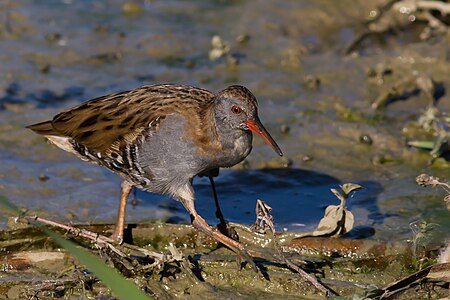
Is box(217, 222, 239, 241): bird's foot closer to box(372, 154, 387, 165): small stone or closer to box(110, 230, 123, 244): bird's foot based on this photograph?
box(110, 230, 123, 244): bird's foot

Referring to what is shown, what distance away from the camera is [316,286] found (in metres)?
5.61

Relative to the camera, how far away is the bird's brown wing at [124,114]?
21.2 feet

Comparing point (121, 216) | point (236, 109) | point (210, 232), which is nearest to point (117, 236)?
point (121, 216)

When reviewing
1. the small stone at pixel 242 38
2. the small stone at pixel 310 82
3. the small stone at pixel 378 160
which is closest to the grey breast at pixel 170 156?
the small stone at pixel 378 160

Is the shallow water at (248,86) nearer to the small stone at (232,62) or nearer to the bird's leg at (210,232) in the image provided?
the small stone at (232,62)

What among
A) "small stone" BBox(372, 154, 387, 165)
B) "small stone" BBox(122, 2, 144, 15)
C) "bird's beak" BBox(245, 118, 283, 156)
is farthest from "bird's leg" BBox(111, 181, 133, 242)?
"small stone" BBox(122, 2, 144, 15)

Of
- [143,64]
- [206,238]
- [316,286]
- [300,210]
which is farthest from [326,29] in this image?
[316,286]

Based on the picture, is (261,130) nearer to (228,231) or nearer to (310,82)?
(228,231)

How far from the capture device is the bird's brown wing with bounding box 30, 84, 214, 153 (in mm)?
6448

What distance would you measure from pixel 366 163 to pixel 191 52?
3152 millimetres

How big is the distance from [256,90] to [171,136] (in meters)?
3.22

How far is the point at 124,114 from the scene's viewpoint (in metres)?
6.59

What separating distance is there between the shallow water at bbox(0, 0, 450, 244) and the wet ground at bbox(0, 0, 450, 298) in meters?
0.02

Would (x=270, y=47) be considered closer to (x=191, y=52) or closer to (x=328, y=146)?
(x=191, y=52)
